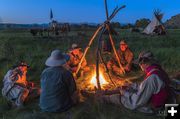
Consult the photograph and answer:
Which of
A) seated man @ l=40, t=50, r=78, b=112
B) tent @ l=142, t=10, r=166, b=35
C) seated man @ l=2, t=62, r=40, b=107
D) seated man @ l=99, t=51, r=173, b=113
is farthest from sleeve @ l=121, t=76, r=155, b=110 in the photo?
tent @ l=142, t=10, r=166, b=35

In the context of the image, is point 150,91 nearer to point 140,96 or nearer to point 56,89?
point 140,96

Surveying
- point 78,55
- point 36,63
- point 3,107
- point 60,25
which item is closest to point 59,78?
point 3,107

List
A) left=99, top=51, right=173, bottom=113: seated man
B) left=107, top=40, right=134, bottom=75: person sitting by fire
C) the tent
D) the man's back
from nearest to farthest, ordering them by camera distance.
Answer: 1. left=99, top=51, right=173, bottom=113: seated man
2. the man's back
3. left=107, top=40, right=134, bottom=75: person sitting by fire
4. the tent

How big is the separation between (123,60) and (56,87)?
3.78 metres

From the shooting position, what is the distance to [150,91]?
4.43 meters

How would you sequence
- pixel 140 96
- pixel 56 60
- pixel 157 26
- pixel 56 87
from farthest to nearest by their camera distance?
1. pixel 157 26
2. pixel 56 60
3. pixel 56 87
4. pixel 140 96

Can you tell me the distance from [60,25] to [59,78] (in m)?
19.2

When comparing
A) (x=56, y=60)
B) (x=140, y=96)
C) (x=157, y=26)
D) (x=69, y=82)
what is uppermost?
(x=157, y=26)

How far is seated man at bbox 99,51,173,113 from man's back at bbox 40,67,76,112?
3.41 ft

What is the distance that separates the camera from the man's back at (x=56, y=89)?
15.4ft

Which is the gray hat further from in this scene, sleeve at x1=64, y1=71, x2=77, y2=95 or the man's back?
sleeve at x1=64, y1=71, x2=77, y2=95

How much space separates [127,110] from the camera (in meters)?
4.90

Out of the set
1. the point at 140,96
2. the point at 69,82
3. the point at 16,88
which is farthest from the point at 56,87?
the point at 140,96

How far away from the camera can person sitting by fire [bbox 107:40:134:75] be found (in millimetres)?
7934
